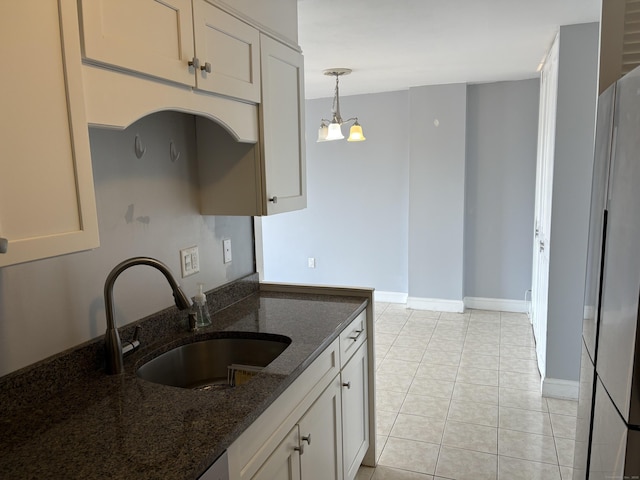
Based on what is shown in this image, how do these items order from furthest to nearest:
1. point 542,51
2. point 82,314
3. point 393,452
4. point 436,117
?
1. point 436,117
2. point 542,51
3. point 393,452
4. point 82,314

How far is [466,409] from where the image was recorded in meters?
3.00

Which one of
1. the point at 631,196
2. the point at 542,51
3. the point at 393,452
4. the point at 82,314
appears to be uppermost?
the point at 542,51

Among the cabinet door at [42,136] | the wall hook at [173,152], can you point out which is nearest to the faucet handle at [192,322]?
the wall hook at [173,152]

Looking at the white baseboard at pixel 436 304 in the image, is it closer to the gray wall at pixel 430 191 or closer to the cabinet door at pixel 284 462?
the gray wall at pixel 430 191

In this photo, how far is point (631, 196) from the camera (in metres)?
1.18

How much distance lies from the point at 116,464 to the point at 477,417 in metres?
2.45

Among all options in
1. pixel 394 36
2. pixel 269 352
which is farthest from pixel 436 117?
pixel 269 352

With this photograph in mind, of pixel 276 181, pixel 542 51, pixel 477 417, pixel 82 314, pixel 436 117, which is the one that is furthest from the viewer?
pixel 436 117

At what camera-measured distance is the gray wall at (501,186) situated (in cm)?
467

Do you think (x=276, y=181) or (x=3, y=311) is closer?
(x=3, y=311)

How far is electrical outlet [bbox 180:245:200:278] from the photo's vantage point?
195 centimetres

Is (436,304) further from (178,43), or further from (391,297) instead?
(178,43)

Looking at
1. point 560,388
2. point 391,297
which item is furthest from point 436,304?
point 560,388

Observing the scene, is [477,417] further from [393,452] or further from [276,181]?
[276,181]
